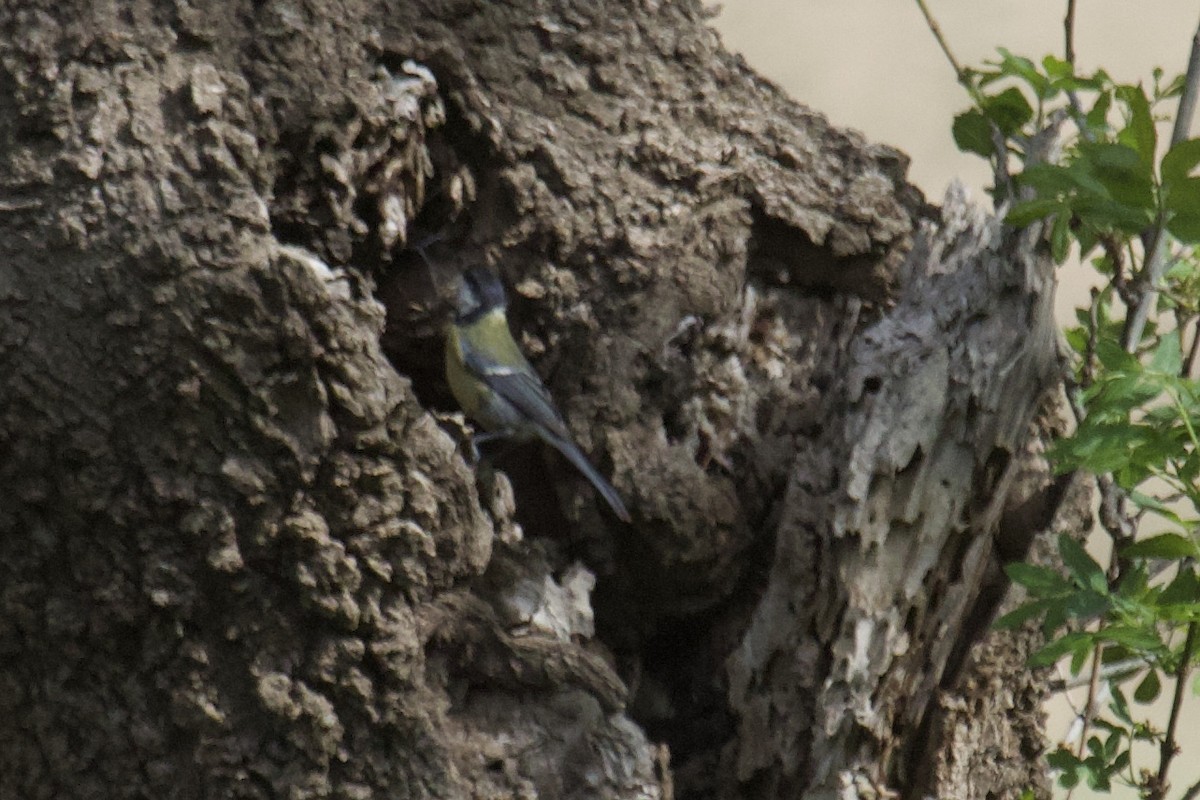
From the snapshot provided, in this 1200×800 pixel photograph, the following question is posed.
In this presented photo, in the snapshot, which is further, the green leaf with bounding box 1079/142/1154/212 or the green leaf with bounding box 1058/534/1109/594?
the green leaf with bounding box 1058/534/1109/594

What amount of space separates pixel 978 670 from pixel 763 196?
2.70ft

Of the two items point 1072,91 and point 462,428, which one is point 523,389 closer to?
point 462,428

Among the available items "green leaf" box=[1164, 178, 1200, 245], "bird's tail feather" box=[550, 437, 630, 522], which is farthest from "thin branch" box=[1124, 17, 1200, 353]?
"bird's tail feather" box=[550, 437, 630, 522]

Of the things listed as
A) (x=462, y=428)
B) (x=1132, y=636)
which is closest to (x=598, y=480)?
(x=462, y=428)

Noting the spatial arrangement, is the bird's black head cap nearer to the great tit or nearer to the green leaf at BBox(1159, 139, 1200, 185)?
the great tit

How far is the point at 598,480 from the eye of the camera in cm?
197

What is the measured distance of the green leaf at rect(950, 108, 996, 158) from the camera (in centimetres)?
205

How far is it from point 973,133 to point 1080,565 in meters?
0.75

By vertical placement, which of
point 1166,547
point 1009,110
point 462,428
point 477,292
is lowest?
point 462,428

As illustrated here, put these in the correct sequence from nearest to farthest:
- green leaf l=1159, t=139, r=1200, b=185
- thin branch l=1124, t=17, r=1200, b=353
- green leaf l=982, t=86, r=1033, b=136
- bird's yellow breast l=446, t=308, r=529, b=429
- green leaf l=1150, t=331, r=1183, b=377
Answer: green leaf l=1159, t=139, r=1200, b=185, green leaf l=1150, t=331, r=1183, b=377, thin branch l=1124, t=17, r=1200, b=353, green leaf l=982, t=86, r=1033, b=136, bird's yellow breast l=446, t=308, r=529, b=429

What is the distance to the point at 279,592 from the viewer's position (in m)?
1.68

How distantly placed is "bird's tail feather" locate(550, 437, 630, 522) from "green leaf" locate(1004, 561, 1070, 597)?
59cm

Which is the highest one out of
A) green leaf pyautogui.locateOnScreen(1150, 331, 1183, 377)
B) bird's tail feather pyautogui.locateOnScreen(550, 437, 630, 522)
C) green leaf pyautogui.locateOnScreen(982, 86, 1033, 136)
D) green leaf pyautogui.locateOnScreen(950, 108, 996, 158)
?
green leaf pyautogui.locateOnScreen(982, 86, 1033, 136)

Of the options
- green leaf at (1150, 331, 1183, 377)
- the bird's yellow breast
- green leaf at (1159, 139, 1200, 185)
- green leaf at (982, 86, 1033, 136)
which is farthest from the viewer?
the bird's yellow breast
